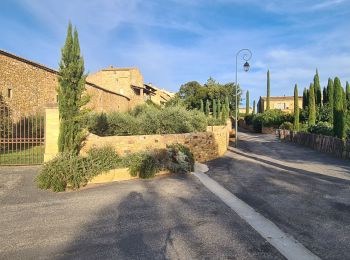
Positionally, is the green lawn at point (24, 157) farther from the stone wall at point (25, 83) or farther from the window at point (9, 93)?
the window at point (9, 93)

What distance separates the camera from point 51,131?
11516 millimetres

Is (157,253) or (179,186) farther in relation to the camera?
(179,186)

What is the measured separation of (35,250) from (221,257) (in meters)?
2.88

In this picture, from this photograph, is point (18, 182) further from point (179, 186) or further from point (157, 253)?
point (157, 253)

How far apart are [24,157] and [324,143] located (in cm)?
1784

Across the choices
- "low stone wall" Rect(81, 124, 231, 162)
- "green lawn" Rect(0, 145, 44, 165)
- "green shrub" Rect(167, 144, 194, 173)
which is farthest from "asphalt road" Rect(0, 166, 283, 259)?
"green lawn" Rect(0, 145, 44, 165)

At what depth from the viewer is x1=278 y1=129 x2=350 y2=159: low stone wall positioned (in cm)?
1864

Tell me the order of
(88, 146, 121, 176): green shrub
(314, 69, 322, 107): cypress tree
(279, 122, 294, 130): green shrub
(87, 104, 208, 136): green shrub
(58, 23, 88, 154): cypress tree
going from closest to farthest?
(88, 146, 121, 176): green shrub
(58, 23, 88, 154): cypress tree
(87, 104, 208, 136): green shrub
(279, 122, 294, 130): green shrub
(314, 69, 322, 107): cypress tree

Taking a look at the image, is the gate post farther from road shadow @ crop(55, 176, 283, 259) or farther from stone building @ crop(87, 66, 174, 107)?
stone building @ crop(87, 66, 174, 107)

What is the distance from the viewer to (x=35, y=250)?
17.3ft

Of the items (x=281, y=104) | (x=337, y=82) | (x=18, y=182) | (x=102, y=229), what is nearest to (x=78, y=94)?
(x=18, y=182)

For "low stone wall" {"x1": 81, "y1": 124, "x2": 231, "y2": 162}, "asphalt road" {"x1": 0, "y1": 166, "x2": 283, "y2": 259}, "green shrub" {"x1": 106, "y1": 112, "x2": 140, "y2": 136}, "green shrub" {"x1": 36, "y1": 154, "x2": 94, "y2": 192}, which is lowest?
"asphalt road" {"x1": 0, "y1": 166, "x2": 283, "y2": 259}

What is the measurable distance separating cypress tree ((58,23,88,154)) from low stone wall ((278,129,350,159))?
47.2 ft

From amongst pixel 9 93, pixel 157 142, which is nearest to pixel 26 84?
pixel 9 93
